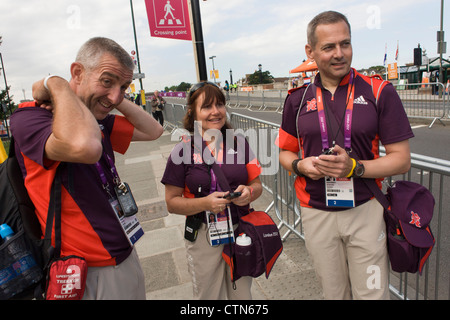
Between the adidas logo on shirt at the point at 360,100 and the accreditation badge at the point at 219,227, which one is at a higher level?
the adidas logo on shirt at the point at 360,100

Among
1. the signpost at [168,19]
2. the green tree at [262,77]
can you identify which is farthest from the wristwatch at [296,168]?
the green tree at [262,77]

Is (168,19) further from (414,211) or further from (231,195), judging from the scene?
(414,211)

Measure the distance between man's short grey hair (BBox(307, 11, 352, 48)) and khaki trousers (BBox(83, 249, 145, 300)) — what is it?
5.42 ft

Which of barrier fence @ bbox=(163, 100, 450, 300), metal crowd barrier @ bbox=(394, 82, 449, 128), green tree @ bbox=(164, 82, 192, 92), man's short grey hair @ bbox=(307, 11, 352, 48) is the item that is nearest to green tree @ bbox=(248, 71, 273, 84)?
green tree @ bbox=(164, 82, 192, 92)

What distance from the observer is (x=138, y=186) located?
6770 millimetres

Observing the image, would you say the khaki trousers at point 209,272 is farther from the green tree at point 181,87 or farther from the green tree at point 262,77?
the green tree at point 181,87

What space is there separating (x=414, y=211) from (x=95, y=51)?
1.86 m

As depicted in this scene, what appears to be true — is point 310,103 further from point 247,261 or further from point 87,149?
point 87,149

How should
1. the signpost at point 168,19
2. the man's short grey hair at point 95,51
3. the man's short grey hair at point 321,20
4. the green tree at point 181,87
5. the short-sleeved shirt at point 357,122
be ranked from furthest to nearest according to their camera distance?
the green tree at point 181,87
the signpost at point 168,19
the man's short grey hair at point 321,20
the short-sleeved shirt at point 357,122
the man's short grey hair at point 95,51

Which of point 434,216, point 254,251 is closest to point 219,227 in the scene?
point 254,251

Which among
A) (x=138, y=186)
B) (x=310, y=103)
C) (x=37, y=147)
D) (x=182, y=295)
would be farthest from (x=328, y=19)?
(x=138, y=186)

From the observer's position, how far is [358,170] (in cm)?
177

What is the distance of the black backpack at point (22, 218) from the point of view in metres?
1.40

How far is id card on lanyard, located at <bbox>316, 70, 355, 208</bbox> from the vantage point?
6.01 ft
